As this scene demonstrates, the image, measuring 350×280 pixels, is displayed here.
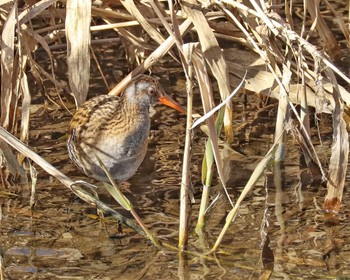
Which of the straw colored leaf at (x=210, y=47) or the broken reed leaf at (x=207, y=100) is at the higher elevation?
the straw colored leaf at (x=210, y=47)

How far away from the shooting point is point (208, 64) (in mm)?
4824

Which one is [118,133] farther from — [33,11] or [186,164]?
[186,164]

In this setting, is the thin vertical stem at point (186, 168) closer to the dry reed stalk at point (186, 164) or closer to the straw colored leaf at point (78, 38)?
the dry reed stalk at point (186, 164)

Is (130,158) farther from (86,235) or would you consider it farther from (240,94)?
(240,94)

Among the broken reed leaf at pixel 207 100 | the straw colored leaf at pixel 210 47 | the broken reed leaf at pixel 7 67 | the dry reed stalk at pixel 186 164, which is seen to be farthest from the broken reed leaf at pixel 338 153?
the broken reed leaf at pixel 7 67

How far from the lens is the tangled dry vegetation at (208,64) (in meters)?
4.10

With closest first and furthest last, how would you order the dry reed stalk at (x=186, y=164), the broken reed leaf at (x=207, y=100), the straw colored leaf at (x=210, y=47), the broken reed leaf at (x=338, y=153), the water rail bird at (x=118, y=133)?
the dry reed stalk at (x=186, y=164) < the broken reed leaf at (x=207, y=100) < the broken reed leaf at (x=338, y=153) < the straw colored leaf at (x=210, y=47) < the water rail bird at (x=118, y=133)

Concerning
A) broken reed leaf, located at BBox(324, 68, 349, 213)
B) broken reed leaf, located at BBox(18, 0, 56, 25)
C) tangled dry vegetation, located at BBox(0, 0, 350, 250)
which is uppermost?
broken reed leaf, located at BBox(18, 0, 56, 25)

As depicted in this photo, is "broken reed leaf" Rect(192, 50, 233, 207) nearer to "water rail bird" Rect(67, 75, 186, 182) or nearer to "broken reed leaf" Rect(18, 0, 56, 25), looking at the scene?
"water rail bird" Rect(67, 75, 186, 182)

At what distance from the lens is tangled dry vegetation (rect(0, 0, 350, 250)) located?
410cm

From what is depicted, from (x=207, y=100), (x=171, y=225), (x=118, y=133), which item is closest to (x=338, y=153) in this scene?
(x=207, y=100)

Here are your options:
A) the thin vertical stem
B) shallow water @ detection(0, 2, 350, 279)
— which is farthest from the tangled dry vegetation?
shallow water @ detection(0, 2, 350, 279)

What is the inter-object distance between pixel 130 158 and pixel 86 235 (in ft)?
1.61

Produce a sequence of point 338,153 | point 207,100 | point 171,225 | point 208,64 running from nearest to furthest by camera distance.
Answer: point 207,100 → point 338,153 → point 171,225 → point 208,64
